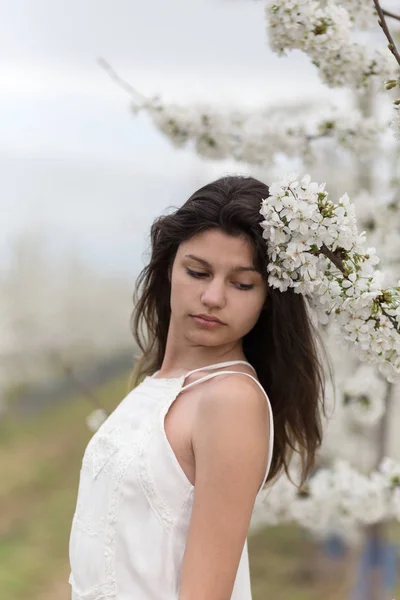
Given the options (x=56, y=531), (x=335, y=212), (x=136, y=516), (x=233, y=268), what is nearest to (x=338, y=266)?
(x=335, y=212)

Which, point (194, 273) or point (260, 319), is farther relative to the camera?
point (260, 319)

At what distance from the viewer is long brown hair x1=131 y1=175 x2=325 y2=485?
1.18 meters

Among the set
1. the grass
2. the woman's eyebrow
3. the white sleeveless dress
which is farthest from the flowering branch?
the grass

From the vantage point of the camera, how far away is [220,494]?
109 centimetres

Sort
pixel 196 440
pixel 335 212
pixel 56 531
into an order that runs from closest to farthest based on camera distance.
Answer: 1. pixel 335 212
2. pixel 196 440
3. pixel 56 531

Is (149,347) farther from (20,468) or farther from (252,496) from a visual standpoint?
(20,468)

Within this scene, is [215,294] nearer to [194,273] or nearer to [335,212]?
[194,273]

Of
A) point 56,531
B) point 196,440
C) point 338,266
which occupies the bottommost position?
point 56,531

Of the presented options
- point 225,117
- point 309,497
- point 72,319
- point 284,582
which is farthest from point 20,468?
point 225,117

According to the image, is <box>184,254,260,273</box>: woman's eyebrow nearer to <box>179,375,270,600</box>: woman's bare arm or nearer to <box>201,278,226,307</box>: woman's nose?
<box>201,278,226,307</box>: woman's nose

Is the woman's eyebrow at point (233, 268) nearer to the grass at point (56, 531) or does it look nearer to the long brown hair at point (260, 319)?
the long brown hair at point (260, 319)

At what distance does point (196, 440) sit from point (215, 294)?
0.68 ft

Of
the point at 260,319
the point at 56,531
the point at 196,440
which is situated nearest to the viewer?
the point at 196,440

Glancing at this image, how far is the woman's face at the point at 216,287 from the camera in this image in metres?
1.16
